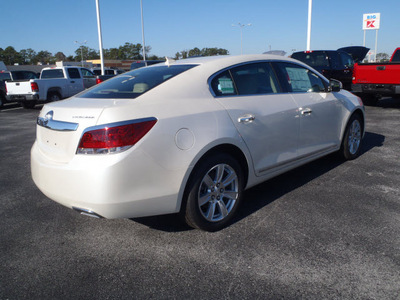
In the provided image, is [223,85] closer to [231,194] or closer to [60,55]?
[231,194]

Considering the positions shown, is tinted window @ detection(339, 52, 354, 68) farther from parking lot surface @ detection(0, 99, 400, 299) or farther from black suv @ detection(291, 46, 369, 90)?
parking lot surface @ detection(0, 99, 400, 299)

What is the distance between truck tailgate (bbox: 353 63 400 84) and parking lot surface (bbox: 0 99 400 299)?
6685 mm

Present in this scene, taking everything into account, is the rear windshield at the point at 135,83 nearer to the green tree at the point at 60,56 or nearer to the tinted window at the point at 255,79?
the tinted window at the point at 255,79

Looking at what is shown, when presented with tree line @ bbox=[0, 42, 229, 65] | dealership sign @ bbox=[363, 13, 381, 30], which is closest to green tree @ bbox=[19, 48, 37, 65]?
tree line @ bbox=[0, 42, 229, 65]

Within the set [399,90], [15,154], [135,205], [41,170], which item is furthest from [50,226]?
[399,90]

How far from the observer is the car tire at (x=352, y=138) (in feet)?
17.0

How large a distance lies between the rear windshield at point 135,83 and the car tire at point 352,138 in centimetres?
292

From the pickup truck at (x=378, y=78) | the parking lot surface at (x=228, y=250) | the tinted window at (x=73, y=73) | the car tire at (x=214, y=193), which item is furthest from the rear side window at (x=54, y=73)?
the car tire at (x=214, y=193)

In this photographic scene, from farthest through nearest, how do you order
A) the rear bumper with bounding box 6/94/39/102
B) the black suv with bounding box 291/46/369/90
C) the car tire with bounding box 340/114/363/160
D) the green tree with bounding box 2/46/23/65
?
the green tree with bounding box 2/46/23/65, the rear bumper with bounding box 6/94/39/102, the black suv with bounding box 291/46/369/90, the car tire with bounding box 340/114/363/160

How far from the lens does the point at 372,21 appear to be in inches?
1352

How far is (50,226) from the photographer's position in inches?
137

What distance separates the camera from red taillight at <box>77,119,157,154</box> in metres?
2.57

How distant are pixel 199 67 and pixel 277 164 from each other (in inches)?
53.7

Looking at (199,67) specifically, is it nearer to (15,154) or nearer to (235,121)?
(235,121)
